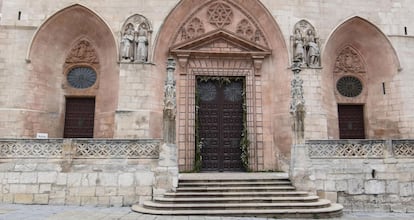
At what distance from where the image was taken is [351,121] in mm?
13508

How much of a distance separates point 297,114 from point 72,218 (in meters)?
6.47

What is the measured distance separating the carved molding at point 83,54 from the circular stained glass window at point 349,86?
989 cm

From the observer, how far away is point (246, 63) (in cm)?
1295

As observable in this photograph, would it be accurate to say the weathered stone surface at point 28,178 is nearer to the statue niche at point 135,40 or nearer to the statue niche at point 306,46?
the statue niche at point 135,40

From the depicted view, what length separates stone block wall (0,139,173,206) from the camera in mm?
8711

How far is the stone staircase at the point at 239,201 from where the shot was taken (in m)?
7.56

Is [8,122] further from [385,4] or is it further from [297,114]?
[385,4]

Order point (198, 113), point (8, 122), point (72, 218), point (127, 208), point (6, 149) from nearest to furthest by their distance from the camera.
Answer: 1. point (72, 218)
2. point (127, 208)
3. point (6, 149)
4. point (8, 122)
5. point (198, 113)

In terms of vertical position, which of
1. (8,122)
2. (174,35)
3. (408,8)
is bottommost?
(8,122)

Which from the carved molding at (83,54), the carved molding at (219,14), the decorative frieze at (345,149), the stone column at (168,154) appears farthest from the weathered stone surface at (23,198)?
the carved molding at (219,14)

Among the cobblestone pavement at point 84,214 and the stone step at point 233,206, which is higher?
the stone step at point 233,206

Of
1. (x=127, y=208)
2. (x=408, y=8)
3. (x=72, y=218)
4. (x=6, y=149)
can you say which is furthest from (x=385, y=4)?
(x=6, y=149)

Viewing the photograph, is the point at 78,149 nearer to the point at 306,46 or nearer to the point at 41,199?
the point at 41,199

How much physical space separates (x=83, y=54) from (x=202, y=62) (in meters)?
4.71
